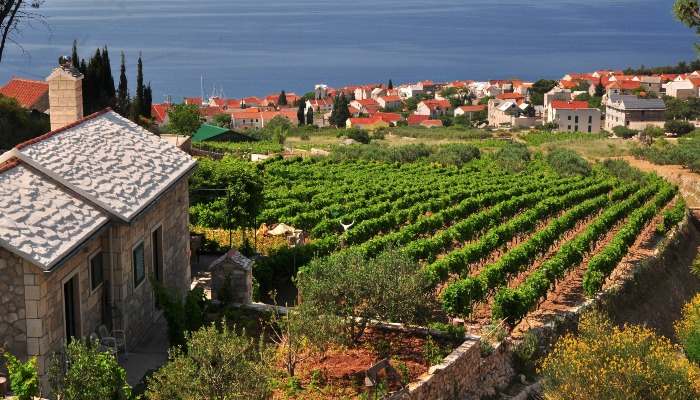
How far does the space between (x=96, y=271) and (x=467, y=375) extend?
5805 millimetres

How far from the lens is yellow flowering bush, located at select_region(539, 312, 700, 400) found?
13.3m

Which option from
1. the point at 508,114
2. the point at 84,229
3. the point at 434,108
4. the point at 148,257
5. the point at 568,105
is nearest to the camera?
the point at 84,229

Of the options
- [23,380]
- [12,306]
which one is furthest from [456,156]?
[23,380]

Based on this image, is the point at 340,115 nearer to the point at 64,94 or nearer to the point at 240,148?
the point at 240,148

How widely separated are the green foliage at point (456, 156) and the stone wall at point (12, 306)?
112 feet

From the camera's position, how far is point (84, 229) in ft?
39.9

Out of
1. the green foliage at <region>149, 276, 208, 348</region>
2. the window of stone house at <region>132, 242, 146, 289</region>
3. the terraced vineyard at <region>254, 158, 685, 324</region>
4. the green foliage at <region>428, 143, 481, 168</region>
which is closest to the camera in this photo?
the green foliage at <region>149, 276, 208, 348</region>

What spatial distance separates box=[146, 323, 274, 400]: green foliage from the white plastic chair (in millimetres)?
2876

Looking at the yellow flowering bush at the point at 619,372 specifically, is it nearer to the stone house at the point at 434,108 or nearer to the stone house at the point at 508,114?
the stone house at the point at 508,114

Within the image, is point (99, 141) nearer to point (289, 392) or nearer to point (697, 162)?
point (289, 392)

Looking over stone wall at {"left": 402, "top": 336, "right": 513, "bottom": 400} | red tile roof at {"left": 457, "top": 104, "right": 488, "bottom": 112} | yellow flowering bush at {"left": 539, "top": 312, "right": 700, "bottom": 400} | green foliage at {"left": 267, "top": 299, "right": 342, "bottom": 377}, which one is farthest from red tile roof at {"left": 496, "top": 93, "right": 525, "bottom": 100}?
green foliage at {"left": 267, "top": 299, "right": 342, "bottom": 377}

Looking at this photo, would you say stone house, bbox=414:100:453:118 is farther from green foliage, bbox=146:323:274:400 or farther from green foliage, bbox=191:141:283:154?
green foliage, bbox=146:323:274:400

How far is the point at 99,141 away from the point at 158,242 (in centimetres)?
192

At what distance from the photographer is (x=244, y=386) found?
10.2m
